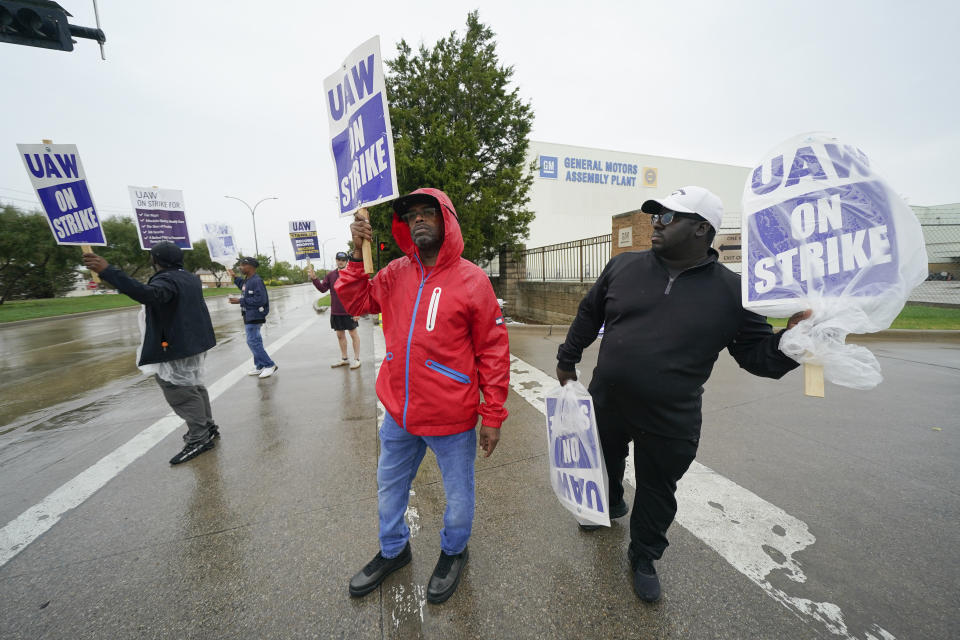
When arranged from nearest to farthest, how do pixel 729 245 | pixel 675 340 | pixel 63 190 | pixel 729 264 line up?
pixel 675 340 → pixel 63 190 → pixel 729 245 → pixel 729 264

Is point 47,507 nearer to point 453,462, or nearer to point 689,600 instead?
point 453,462

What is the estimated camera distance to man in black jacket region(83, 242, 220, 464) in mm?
3074

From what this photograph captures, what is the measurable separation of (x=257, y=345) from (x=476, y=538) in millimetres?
5055

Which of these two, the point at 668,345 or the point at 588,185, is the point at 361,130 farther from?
the point at 588,185

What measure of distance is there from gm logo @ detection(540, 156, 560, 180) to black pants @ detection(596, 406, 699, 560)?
58.4 ft

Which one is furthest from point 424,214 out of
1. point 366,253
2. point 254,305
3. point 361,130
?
point 254,305

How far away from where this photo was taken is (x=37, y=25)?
579 cm

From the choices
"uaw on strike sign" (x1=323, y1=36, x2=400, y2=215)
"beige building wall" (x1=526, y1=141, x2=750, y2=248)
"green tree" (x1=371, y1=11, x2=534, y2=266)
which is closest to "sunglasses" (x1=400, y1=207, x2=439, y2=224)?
"uaw on strike sign" (x1=323, y1=36, x2=400, y2=215)

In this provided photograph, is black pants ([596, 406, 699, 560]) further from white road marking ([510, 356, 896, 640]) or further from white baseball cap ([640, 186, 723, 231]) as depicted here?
white baseball cap ([640, 186, 723, 231])

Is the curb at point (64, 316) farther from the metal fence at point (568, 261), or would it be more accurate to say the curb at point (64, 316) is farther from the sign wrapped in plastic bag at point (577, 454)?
the sign wrapped in plastic bag at point (577, 454)

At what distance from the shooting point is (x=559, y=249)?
12375mm

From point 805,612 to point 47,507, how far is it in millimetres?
4765

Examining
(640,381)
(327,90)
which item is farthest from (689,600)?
(327,90)

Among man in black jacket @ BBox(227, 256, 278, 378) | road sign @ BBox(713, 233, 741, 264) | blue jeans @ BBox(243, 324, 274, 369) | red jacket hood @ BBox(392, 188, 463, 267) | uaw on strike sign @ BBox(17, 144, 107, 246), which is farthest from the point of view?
road sign @ BBox(713, 233, 741, 264)
